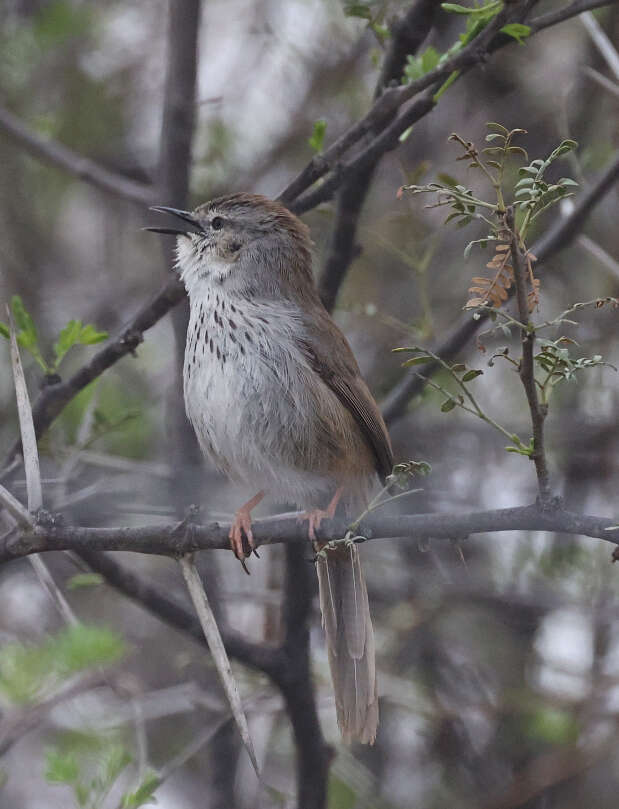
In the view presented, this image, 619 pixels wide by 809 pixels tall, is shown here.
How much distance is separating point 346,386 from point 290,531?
124 cm

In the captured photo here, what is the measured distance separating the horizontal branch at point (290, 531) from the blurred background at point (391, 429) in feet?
2.81

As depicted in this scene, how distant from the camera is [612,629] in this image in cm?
514

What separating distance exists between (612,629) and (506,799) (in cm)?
101

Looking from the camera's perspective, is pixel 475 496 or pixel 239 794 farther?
pixel 239 794

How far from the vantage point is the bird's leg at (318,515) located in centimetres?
290

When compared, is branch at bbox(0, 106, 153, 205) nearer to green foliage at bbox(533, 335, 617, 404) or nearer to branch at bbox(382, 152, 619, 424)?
branch at bbox(382, 152, 619, 424)

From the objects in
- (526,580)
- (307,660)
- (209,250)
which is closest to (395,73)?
(209,250)

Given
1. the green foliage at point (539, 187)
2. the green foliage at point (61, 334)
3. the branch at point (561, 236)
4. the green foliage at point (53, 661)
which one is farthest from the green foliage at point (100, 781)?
the green foliage at point (539, 187)

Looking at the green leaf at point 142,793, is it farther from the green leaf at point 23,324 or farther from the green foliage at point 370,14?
the green foliage at point 370,14

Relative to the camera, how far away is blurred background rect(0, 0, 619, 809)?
4.77 m

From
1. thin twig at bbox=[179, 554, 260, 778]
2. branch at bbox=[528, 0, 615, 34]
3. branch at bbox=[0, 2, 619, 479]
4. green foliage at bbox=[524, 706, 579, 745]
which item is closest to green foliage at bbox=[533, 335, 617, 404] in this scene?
thin twig at bbox=[179, 554, 260, 778]

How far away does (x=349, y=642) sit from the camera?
397 cm

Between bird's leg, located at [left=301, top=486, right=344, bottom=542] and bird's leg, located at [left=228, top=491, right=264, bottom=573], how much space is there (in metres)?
0.20

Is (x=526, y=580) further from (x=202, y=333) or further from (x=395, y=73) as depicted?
(x=395, y=73)
